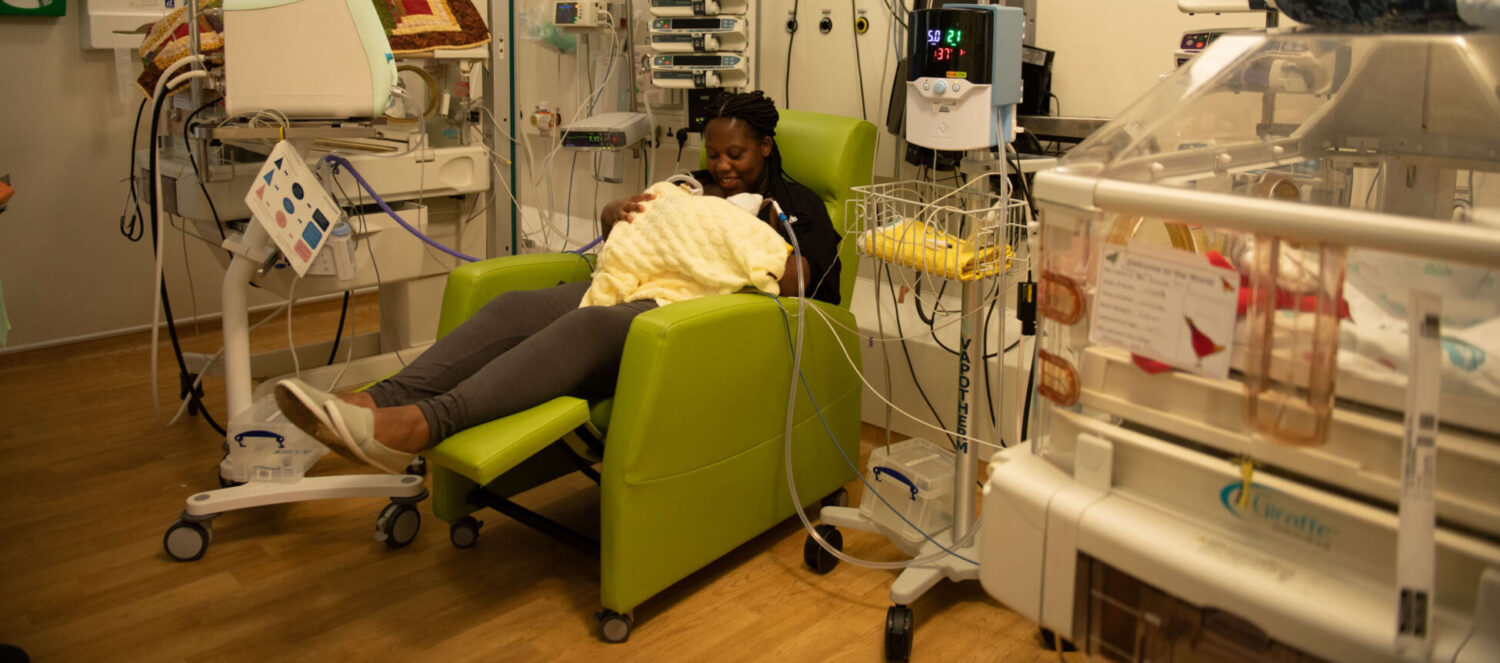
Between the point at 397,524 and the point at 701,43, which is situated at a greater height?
the point at 701,43

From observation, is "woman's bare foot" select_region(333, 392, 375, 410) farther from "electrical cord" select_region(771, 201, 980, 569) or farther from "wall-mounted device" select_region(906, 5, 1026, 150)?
"wall-mounted device" select_region(906, 5, 1026, 150)

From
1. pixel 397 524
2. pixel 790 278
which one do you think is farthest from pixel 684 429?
pixel 397 524

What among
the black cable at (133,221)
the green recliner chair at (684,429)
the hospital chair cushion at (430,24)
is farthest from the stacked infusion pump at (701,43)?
the black cable at (133,221)

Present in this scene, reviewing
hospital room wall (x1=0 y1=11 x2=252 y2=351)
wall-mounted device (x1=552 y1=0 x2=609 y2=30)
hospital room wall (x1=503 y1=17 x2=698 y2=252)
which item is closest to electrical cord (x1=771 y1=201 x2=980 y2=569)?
hospital room wall (x1=503 y1=17 x2=698 y2=252)

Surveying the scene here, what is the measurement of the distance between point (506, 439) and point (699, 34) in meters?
1.63

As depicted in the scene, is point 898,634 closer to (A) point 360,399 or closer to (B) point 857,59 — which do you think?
(A) point 360,399

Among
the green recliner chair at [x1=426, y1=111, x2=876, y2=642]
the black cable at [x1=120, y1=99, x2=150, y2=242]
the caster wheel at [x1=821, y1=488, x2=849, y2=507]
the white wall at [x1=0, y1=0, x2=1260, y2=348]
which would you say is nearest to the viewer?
the green recliner chair at [x1=426, y1=111, x2=876, y2=642]

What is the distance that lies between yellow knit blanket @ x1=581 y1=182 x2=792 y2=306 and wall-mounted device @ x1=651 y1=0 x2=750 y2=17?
944mm

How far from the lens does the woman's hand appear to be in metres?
2.27

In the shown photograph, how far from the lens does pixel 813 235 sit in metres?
2.19

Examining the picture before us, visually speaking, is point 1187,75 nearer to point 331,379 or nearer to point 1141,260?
point 1141,260

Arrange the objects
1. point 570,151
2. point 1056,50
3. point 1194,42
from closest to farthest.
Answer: point 1194,42 < point 1056,50 < point 570,151

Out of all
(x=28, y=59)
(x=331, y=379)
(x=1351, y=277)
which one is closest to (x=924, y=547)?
(x=1351, y=277)

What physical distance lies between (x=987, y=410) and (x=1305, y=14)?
1365 mm
